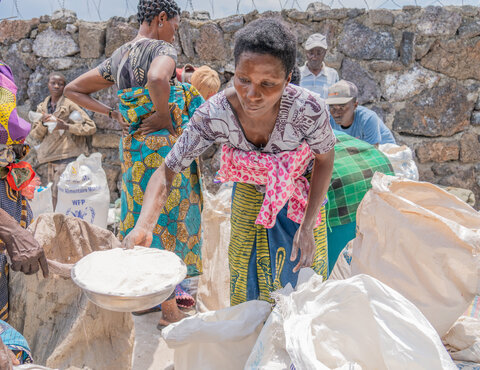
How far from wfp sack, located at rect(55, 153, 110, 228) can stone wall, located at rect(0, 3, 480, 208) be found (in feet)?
3.99

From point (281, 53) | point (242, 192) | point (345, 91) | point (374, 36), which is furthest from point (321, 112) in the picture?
point (374, 36)

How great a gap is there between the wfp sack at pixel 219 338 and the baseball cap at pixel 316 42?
110 inches

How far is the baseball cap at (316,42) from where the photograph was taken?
11.4 ft

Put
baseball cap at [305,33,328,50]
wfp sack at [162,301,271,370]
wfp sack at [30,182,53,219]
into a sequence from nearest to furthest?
wfp sack at [162,301,271,370]
wfp sack at [30,182,53,219]
baseball cap at [305,33,328,50]

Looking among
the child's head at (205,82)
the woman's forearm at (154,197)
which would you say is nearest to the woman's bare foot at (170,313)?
the woman's forearm at (154,197)

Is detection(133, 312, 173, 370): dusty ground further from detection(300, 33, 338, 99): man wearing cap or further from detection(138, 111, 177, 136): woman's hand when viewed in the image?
detection(300, 33, 338, 99): man wearing cap

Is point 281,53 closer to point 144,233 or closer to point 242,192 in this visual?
point 242,192

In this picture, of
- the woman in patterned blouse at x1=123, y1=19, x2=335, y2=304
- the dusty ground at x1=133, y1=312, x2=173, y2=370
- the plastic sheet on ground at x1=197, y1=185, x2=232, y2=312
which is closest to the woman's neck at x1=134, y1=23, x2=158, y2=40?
the woman in patterned blouse at x1=123, y1=19, x2=335, y2=304

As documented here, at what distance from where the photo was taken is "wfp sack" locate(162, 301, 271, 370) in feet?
4.09

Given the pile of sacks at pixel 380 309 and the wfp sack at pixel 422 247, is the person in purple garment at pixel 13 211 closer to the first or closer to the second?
the pile of sacks at pixel 380 309

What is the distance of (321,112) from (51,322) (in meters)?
1.24

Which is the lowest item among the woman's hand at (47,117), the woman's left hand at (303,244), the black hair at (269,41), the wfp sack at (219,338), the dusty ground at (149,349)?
the dusty ground at (149,349)

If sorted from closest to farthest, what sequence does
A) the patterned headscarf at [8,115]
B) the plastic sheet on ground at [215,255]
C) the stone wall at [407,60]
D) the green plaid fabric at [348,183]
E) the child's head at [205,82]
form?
1. the patterned headscarf at [8,115]
2. the green plaid fabric at [348,183]
3. the plastic sheet on ground at [215,255]
4. the child's head at [205,82]
5. the stone wall at [407,60]

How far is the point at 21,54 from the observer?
4.29 metres
